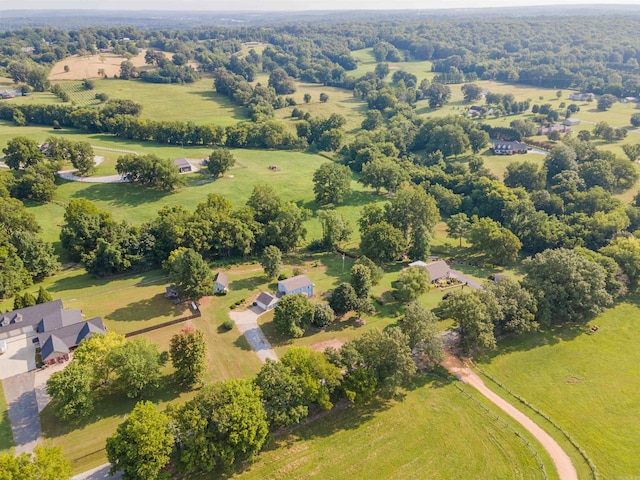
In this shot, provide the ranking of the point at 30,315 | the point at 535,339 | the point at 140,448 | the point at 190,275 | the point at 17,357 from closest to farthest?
the point at 140,448, the point at 17,357, the point at 30,315, the point at 535,339, the point at 190,275

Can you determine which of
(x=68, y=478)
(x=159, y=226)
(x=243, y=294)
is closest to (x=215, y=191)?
(x=159, y=226)

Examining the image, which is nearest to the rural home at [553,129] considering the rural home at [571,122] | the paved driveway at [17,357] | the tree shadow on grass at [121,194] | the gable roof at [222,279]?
the rural home at [571,122]

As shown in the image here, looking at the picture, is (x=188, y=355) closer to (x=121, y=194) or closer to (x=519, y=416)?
(x=519, y=416)

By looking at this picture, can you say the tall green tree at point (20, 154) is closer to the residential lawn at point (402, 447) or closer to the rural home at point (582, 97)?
the residential lawn at point (402, 447)

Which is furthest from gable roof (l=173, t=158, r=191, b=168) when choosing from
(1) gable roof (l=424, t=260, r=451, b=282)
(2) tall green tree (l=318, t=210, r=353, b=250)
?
(1) gable roof (l=424, t=260, r=451, b=282)

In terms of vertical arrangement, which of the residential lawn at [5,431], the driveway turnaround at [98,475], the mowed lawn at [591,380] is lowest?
the mowed lawn at [591,380]

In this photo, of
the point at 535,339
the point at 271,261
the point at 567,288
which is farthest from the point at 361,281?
the point at 567,288
